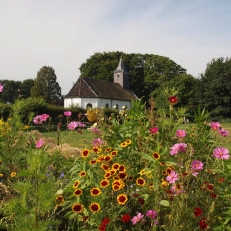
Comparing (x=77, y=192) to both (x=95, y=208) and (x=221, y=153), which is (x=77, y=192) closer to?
(x=95, y=208)

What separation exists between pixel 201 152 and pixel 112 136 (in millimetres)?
930

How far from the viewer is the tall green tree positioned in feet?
130

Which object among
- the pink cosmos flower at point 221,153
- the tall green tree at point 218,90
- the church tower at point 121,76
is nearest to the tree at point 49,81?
the church tower at point 121,76

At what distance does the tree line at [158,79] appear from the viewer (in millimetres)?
40159

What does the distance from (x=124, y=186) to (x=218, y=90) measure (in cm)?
4017

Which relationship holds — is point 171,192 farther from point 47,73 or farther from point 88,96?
point 47,73

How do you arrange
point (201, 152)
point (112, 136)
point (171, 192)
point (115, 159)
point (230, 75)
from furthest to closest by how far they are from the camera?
point (230, 75)
point (201, 152)
point (112, 136)
point (115, 159)
point (171, 192)

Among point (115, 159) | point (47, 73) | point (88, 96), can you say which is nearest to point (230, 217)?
point (115, 159)

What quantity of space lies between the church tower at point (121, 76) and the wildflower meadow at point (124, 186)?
4443 centimetres

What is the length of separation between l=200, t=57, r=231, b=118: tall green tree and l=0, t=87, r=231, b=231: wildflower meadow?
3797 centimetres

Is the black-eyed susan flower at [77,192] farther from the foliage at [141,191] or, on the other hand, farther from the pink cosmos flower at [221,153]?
the pink cosmos flower at [221,153]

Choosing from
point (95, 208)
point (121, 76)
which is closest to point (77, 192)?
point (95, 208)

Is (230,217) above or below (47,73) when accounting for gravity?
below

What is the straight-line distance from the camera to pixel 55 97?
2306 inches
